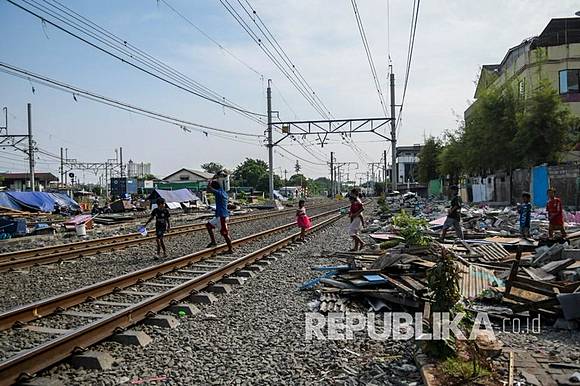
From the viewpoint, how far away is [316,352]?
5641 millimetres

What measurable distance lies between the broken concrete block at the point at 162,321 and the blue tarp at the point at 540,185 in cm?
2246

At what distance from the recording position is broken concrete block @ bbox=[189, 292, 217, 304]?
816 cm

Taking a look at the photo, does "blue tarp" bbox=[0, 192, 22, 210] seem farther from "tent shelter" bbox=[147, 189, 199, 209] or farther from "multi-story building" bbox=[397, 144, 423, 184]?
"multi-story building" bbox=[397, 144, 423, 184]

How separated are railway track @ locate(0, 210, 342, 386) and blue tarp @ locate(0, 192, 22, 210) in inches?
873

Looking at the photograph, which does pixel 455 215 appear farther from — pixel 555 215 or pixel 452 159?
pixel 452 159

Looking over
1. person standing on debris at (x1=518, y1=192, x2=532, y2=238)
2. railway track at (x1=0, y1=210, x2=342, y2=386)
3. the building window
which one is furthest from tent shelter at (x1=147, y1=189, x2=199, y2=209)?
railway track at (x1=0, y1=210, x2=342, y2=386)

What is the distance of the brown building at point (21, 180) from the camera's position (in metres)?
75.3

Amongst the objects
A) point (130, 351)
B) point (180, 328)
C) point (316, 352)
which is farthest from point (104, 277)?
point (316, 352)

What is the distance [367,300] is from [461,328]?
8.78ft

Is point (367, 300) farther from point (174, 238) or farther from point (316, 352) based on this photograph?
point (174, 238)

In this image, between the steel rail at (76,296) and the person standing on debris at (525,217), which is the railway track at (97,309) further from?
the person standing on debris at (525,217)

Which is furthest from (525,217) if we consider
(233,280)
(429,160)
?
(429,160)

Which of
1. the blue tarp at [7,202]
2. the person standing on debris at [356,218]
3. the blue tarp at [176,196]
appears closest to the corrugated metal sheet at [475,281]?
the person standing on debris at [356,218]

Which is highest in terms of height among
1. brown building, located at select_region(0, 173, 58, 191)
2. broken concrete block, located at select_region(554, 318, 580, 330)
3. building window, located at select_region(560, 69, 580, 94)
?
building window, located at select_region(560, 69, 580, 94)
